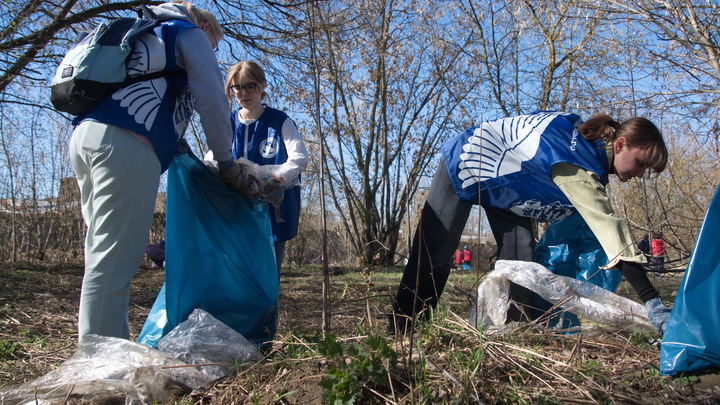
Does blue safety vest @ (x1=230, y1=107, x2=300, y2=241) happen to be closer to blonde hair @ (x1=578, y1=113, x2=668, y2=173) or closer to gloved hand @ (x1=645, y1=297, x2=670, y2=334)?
blonde hair @ (x1=578, y1=113, x2=668, y2=173)

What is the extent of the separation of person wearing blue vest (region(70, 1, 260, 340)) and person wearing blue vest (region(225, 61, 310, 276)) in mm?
703

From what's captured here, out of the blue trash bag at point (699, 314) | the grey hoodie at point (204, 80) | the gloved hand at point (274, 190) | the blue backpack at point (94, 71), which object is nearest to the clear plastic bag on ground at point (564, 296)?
the blue trash bag at point (699, 314)

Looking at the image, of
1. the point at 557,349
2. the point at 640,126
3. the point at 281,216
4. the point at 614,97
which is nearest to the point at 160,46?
the point at 281,216

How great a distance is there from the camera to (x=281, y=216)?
2.77 metres

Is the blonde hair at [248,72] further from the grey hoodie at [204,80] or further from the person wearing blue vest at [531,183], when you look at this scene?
the person wearing blue vest at [531,183]

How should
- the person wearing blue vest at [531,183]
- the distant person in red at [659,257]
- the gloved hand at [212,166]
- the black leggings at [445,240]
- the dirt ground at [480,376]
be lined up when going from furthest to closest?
the distant person in red at [659,257]
the black leggings at [445,240]
the gloved hand at [212,166]
the person wearing blue vest at [531,183]
the dirt ground at [480,376]

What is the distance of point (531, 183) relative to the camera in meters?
2.39

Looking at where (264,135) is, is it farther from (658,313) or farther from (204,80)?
(658,313)

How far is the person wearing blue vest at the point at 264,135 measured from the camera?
2.67m

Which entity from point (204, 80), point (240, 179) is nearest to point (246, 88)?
point (240, 179)

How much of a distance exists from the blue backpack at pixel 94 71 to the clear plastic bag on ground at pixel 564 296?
1.63m

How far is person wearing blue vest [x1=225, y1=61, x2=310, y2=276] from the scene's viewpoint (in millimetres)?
2668

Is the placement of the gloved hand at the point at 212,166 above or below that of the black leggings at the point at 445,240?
above

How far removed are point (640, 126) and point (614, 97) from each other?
6375mm
